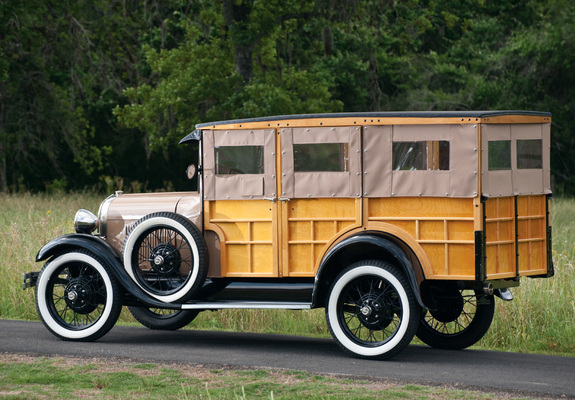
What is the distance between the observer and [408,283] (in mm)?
7645

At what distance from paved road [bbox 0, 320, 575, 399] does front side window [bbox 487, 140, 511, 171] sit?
1.78 meters

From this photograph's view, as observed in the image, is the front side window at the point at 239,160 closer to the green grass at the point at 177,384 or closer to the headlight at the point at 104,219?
the headlight at the point at 104,219

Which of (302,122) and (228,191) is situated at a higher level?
(302,122)

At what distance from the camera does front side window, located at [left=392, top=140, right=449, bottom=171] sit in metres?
7.85

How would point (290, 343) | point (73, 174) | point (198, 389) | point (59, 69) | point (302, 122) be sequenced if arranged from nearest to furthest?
point (198, 389) < point (302, 122) < point (290, 343) < point (59, 69) < point (73, 174)

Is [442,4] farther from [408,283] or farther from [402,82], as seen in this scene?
[408,283]

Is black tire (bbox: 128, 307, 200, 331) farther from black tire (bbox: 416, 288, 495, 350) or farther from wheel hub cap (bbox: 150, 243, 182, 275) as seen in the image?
black tire (bbox: 416, 288, 495, 350)

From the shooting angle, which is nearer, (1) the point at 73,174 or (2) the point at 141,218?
(2) the point at 141,218

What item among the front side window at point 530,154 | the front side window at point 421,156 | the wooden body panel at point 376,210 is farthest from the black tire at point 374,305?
the front side window at point 530,154

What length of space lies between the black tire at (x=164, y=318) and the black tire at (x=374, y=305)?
2.30 meters

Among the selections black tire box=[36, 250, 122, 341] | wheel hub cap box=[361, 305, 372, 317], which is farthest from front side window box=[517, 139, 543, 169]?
black tire box=[36, 250, 122, 341]

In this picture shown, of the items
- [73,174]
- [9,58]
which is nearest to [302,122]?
[9,58]

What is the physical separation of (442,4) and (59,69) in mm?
13431

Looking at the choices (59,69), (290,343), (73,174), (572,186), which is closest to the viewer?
(290,343)
